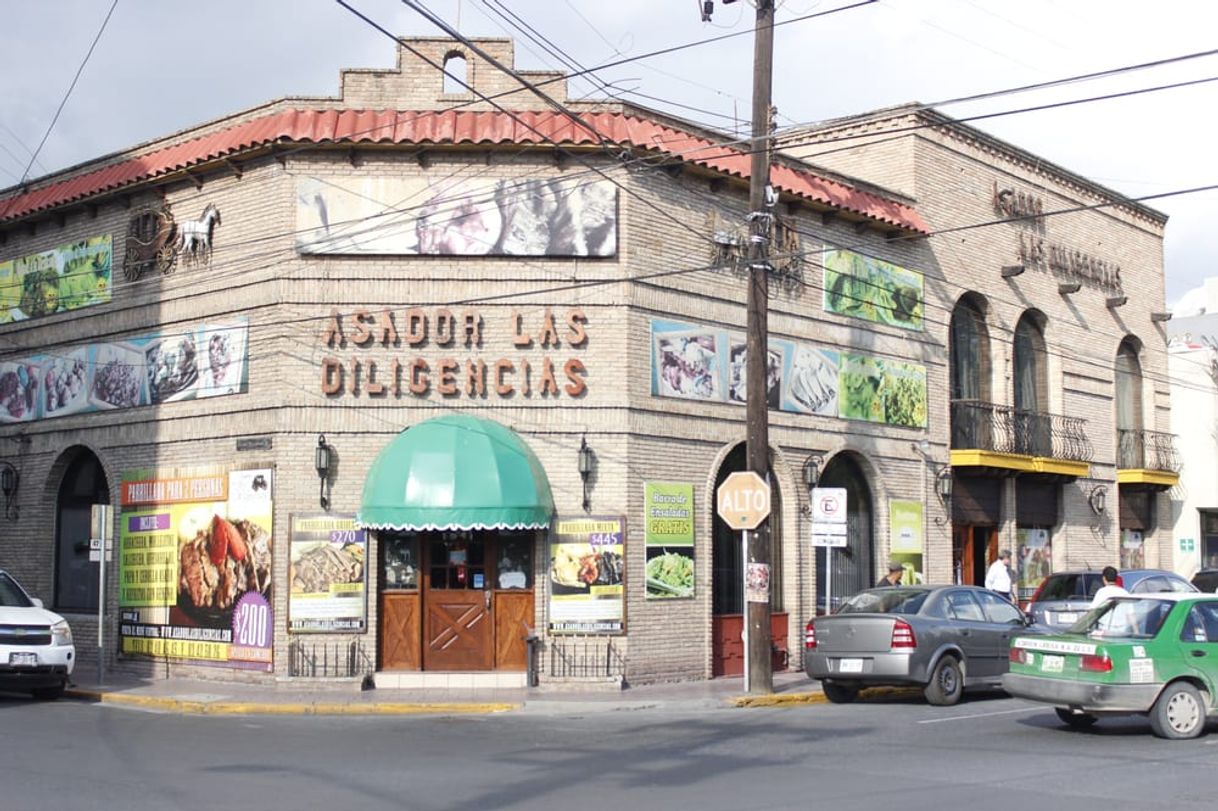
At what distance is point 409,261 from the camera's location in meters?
20.4

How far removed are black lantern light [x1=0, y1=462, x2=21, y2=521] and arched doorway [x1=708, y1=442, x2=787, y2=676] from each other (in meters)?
13.1

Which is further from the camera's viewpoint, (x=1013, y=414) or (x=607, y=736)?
(x=1013, y=414)

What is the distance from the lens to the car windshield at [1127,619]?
47.1ft

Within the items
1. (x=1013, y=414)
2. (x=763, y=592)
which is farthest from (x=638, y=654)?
(x=1013, y=414)

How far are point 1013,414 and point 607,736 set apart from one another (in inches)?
644

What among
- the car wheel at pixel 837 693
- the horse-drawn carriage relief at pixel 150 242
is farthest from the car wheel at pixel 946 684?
the horse-drawn carriage relief at pixel 150 242

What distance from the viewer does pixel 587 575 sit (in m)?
20.0

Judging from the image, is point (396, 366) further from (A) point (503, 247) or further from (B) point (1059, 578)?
(B) point (1059, 578)

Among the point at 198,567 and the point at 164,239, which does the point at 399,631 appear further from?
the point at 164,239

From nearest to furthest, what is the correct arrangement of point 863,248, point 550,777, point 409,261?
point 550,777 → point 409,261 → point 863,248

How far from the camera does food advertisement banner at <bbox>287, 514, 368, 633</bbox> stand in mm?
19734

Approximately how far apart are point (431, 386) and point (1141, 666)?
1070 cm

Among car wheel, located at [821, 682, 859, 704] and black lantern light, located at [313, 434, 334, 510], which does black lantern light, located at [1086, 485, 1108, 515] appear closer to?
car wheel, located at [821, 682, 859, 704]

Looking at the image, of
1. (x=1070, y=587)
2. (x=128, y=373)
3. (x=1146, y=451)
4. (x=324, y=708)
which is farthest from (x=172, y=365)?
(x=1146, y=451)
